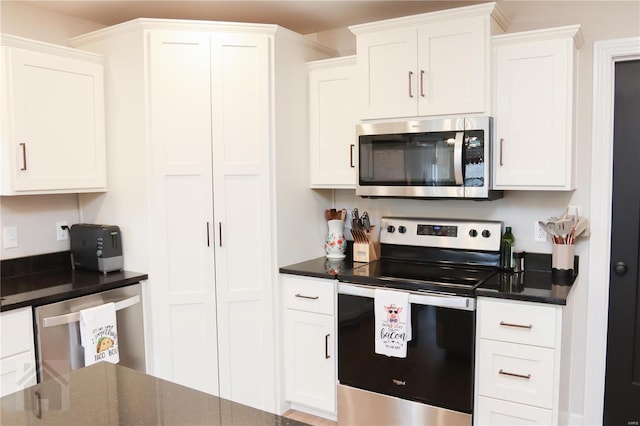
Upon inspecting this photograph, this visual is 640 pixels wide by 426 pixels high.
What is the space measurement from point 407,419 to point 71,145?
89.9 inches

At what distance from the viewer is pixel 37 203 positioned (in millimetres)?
2961

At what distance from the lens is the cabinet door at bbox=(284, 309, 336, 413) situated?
2.93 m

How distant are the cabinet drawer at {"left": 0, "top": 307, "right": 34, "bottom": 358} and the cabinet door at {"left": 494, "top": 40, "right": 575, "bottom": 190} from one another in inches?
91.2

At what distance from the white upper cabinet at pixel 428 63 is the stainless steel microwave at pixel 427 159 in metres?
0.08

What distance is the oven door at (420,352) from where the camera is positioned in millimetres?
2488

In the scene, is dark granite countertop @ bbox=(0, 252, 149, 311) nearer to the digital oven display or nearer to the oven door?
the oven door

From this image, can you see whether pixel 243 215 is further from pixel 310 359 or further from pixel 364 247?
pixel 310 359

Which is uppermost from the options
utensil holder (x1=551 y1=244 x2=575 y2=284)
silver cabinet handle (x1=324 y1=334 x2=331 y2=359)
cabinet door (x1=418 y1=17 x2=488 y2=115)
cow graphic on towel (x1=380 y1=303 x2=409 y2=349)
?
cabinet door (x1=418 y1=17 x2=488 y2=115)

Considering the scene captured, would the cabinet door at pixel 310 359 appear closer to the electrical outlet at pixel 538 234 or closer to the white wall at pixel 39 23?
the electrical outlet at pixel 538 234

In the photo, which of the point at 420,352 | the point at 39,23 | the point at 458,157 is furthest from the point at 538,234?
the point at 39,23

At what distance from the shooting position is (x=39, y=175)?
2652 mm

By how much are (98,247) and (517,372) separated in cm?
225

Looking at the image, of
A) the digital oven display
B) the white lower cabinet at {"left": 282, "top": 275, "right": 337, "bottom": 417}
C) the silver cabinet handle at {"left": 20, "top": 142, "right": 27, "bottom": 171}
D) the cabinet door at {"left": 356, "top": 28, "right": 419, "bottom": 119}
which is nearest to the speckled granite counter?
the digital oven display

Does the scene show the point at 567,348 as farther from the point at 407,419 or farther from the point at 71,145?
the point at 71,145
